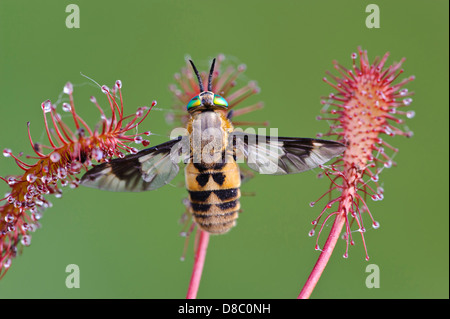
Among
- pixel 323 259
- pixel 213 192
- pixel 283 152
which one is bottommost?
pixel 323 259

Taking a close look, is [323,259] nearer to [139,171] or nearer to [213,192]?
[213,192]

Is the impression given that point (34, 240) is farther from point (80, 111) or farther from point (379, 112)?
point (379, 112)

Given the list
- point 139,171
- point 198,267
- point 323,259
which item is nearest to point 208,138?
point 139,171

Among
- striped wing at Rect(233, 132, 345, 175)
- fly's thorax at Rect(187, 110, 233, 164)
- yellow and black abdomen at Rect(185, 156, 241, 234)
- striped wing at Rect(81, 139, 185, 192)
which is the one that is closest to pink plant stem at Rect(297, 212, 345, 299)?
striped wing at Rect(233, 132, 345, 175)

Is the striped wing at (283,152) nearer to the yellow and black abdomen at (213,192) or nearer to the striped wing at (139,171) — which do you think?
the yellow and black abdomen at (213,192)

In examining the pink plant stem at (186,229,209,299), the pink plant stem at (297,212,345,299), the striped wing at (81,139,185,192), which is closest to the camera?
the pink plant stem at (297,212,345,299)

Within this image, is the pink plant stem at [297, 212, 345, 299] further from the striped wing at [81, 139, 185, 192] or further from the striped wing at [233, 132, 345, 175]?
the striped wing at [81, 139, 185, 192]
